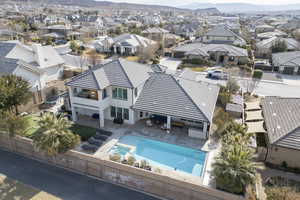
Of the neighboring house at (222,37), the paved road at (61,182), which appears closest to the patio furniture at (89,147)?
the paved road at (61,182)

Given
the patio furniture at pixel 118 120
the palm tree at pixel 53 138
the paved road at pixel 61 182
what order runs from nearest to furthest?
1. the paved road at pixel 61 182
2. the palm tree at pixel 53 138
3. the patio furniture at pixel 118 120

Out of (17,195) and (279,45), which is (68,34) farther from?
(17,195)

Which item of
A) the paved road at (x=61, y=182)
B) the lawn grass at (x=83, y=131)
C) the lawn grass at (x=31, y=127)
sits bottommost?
the paved road at (x=61, y=182)

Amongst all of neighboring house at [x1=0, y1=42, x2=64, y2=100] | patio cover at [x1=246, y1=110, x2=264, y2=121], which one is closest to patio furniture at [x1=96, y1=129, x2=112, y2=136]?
neighboring house at [x1=0, y1=42, x2=64, y2=100]

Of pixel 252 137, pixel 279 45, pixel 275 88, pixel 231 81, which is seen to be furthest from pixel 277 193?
pixel 279 45

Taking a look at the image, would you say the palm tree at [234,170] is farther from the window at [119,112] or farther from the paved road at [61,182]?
the window at [119,112]

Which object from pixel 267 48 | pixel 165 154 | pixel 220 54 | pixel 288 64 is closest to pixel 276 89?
pixel 288 64
